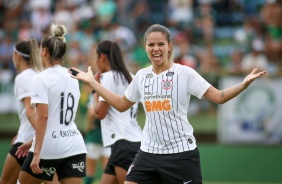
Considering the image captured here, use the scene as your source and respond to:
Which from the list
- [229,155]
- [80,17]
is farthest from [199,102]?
[80,17]

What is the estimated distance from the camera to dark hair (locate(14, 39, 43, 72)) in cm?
854

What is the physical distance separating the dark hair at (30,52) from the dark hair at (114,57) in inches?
31.8

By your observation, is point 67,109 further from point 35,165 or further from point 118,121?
point 118,121

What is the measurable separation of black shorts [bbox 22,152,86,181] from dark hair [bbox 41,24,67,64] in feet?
3.77

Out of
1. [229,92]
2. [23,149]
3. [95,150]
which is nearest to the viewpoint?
[229,92]

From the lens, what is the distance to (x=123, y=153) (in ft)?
27.3

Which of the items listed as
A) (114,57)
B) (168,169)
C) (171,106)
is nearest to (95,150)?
(114,57)

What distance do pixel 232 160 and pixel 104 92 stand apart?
7.64m

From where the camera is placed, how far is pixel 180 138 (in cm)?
678

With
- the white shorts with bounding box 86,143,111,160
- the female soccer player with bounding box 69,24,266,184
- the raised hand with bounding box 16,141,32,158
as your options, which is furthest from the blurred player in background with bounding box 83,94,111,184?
the female soccer player with bounding box 69,24,266,184

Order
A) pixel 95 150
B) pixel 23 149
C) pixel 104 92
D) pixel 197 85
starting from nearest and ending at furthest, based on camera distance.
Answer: pixel 197 85 → pixel 104 92 → pixel 23 149 → pixel 95 150

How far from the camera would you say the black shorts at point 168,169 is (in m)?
6.73

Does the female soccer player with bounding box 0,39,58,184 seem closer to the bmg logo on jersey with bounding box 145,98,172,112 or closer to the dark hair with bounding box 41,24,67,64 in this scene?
the dark hair with bounding box 41,24,67,64

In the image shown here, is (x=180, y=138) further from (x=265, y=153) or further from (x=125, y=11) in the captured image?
(x=125, y=11)
